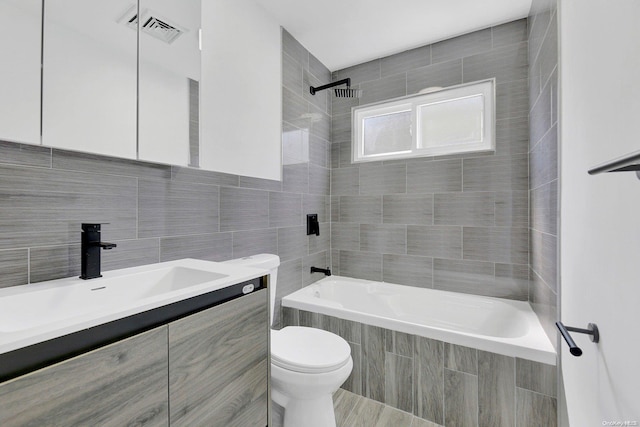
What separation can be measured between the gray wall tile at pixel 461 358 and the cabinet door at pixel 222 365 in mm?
1068

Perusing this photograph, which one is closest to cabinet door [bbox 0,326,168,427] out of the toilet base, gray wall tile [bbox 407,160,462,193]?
the toilet base

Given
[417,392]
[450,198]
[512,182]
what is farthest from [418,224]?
[417,392]

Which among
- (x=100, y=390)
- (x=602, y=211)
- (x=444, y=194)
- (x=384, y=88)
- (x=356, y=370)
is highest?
(x=384, y=88)

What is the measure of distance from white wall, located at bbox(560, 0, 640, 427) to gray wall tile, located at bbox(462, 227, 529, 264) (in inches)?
41.4

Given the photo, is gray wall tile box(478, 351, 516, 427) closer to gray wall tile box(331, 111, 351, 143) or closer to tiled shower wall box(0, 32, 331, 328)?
tiled shower wall box(0, 32, 331, 328)

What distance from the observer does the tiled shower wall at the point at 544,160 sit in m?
1.40

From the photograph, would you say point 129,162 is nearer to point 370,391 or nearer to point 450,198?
point 370,391

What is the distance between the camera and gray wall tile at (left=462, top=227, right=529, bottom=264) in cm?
212

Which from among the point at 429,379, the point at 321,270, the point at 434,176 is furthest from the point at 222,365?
the point at 434,176

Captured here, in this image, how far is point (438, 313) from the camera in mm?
2338

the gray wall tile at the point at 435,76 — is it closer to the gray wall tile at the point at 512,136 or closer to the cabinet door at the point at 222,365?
the gray wall tile at the point at 512,136

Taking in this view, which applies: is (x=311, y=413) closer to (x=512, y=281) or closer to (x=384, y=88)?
(x=512, y=281)

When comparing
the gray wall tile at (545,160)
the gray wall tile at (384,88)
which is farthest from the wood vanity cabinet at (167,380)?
the gray wall tile at (384,88)

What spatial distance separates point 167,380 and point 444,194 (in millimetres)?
2276
